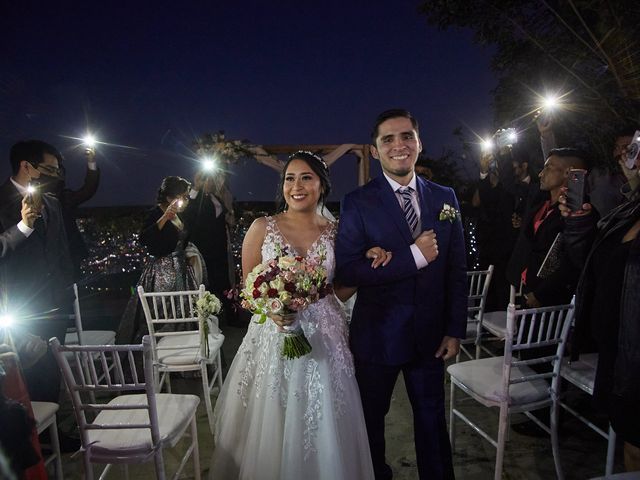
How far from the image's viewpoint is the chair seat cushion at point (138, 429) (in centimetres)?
238

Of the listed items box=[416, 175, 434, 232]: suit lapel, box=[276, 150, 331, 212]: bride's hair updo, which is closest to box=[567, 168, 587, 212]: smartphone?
box=[416, 175, 434, 232]: suit lapel

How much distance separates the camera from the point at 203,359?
3.61 metres

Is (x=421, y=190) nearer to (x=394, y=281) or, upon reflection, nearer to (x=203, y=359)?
(x=394, y=281)

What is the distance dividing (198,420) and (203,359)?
66cm

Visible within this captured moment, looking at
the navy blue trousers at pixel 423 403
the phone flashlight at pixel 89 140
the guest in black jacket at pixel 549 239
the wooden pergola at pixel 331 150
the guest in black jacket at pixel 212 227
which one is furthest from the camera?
the wooden pergola at pixel 331 150

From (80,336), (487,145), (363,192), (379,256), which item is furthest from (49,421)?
(487,145)

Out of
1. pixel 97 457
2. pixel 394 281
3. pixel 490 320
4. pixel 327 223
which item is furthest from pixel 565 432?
pixel 97 457

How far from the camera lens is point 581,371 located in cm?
296

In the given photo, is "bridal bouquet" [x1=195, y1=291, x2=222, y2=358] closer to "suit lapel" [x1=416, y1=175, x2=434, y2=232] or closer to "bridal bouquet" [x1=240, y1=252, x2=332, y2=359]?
"bridal bouquet" [x1=240, y1=252, x2=332, y2=359]

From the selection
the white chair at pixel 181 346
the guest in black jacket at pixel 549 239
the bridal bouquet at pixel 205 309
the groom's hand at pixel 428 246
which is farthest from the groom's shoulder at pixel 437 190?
the white chair at pixel 181 346

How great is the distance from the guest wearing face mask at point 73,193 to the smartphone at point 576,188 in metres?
3.78

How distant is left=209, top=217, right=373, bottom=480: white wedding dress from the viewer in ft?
7.57

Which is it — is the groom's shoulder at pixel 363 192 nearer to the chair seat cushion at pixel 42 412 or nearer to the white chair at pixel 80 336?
the chair seat cushion at pixel 42 412

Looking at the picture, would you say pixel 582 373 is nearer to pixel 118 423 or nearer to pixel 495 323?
pixel 495 323
